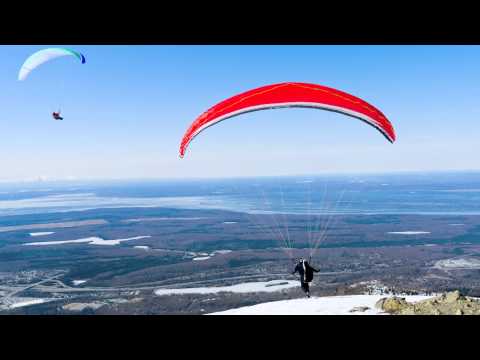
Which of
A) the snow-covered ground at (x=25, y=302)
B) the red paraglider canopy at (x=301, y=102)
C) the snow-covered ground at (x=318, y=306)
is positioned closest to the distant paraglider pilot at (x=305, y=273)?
the red paraglider canopy at (x=301, y=102)

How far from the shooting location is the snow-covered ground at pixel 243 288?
40.9 metres

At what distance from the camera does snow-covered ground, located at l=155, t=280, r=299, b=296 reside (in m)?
40.9

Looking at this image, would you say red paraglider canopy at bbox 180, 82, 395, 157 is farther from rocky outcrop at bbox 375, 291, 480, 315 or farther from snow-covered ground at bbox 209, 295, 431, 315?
snow-covered ground at bbox 209, 295, 431, 315

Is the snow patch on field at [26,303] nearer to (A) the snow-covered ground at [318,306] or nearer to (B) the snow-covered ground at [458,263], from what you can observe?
(A) the snow-covered ground at [318,306]

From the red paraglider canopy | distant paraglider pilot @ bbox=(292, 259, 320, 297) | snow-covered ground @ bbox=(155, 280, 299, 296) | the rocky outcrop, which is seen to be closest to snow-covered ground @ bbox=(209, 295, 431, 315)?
the rocky outcrop

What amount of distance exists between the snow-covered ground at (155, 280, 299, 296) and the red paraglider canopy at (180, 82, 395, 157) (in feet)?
121

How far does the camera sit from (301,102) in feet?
18.6

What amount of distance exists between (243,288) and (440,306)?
35.5 m

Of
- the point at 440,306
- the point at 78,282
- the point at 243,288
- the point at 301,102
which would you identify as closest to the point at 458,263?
the point at 243,288

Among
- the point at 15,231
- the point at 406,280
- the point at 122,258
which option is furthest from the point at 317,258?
the point at 15,231

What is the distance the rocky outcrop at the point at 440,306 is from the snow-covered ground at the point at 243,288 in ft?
106

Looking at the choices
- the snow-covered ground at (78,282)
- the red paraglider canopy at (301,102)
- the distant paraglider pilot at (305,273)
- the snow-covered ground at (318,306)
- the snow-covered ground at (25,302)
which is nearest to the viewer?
the red paraglider canopy at (301,102)

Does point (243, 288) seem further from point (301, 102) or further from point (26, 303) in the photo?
point (301, 102)
